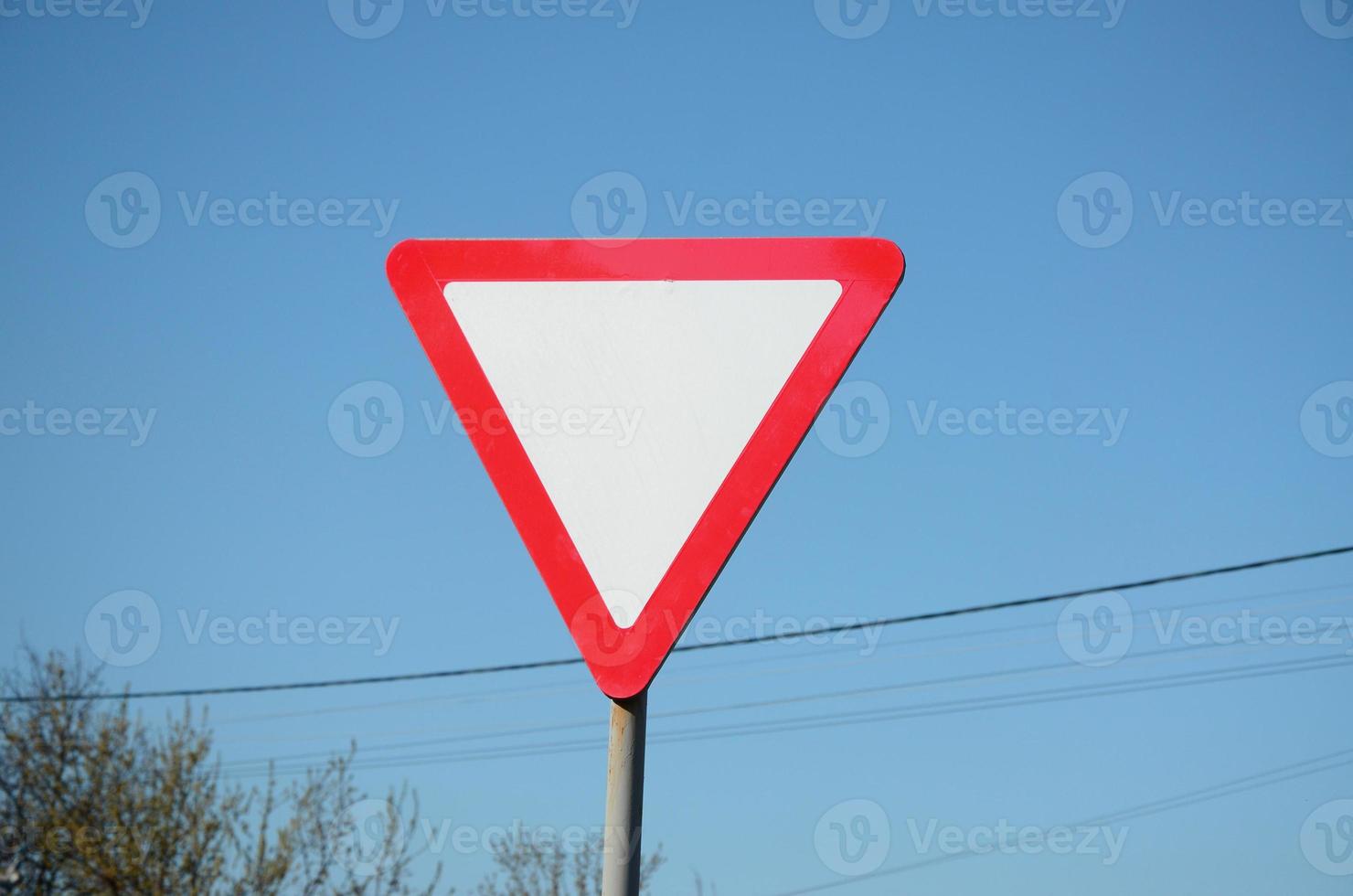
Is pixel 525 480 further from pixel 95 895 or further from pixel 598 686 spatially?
pixel 95 895

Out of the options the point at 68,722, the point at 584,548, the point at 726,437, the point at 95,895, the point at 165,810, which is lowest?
the point at 584,548

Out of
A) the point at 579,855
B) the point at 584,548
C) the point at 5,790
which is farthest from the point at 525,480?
the point at 579,855

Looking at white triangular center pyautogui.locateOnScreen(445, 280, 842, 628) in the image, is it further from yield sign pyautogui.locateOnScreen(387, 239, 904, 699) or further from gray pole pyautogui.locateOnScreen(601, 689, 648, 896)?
gray pole pyautogui.locateOnScreen(601, 689, 648, 896)

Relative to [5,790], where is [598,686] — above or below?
below

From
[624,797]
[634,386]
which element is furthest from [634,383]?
[624,797]

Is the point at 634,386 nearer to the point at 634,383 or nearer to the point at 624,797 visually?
the point at 634,383

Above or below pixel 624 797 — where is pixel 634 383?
above

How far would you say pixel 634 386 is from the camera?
69.5 inches

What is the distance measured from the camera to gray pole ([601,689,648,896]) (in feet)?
5.08

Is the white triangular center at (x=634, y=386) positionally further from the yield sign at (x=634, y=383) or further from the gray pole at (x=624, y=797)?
the gray pole at (x=624, y=797)

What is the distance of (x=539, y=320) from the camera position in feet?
6.01

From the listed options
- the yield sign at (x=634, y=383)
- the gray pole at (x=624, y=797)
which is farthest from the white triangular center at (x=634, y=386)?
the gray pole at (x=624, y=797)

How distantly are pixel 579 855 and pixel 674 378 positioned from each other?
20275 mm

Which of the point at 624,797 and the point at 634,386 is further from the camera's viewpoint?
the point at 634,386
